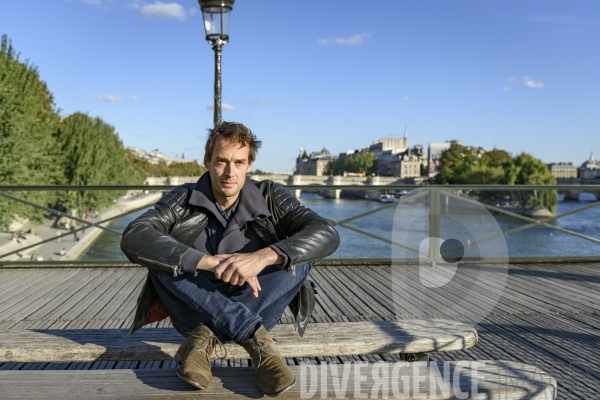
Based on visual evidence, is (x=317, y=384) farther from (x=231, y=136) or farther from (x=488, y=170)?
(x=488, y=170)

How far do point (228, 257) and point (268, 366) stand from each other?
1.57ft

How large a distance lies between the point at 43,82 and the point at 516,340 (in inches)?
1328

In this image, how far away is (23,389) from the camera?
6.82ft

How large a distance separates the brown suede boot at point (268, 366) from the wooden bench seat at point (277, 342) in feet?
0.86

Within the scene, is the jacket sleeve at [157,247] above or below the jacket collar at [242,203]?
below

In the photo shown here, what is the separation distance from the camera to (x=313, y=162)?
165000mm

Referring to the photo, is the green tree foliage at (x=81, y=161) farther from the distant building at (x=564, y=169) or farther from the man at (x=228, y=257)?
the distant building at (x=564, y=169)

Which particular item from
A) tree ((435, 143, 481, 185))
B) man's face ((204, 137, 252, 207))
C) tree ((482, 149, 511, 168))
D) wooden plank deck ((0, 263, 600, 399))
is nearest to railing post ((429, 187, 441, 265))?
wooden plank deck ((0, 263, 600, 399))

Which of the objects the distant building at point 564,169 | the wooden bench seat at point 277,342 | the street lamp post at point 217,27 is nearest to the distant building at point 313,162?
the distant building at point 564,169

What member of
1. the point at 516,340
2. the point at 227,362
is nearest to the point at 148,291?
the point at 227,362

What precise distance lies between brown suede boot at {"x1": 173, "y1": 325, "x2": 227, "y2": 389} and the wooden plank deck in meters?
1.16

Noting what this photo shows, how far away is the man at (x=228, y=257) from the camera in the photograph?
2.25m

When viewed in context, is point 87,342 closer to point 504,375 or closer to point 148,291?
point 148,291

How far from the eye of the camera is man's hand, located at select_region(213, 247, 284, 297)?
7.52 feet
